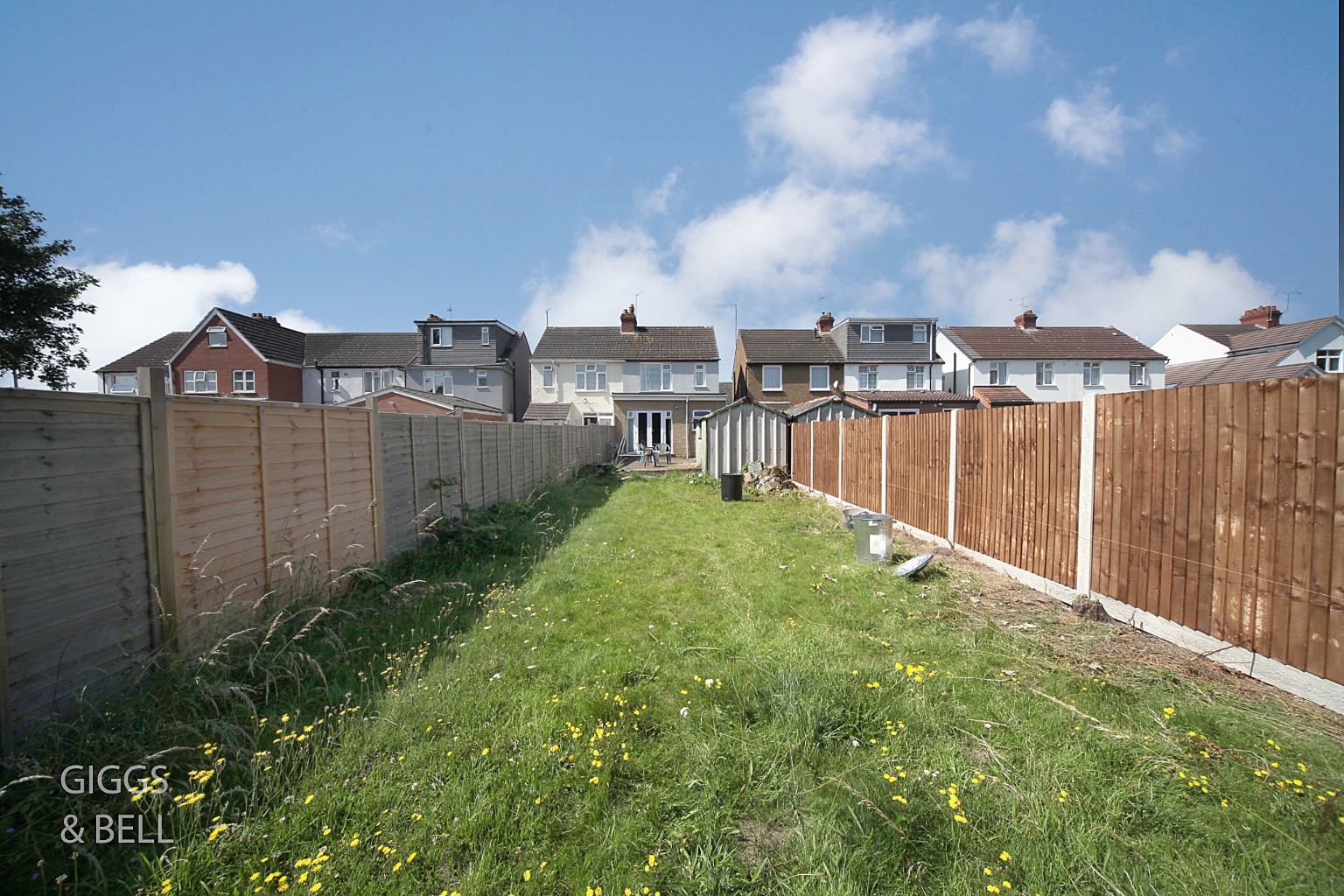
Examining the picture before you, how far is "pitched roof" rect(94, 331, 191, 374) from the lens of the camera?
38406mm

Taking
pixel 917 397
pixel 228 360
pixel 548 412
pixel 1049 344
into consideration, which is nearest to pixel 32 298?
pixel 228 360

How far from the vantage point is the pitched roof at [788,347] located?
1313 inches

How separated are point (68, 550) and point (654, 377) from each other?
31027 mm

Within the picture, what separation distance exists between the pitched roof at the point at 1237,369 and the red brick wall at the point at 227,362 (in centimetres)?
5381

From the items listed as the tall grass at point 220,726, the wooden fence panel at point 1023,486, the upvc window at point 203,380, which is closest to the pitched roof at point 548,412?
the upvc window at point 203,380

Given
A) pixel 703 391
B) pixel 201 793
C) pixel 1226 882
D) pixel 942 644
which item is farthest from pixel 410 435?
pixel 703 391

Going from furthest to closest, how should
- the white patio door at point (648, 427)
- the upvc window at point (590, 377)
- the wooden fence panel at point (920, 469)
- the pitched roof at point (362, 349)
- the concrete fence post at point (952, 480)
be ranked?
the pitched roof at point (362, 349) → the upvc window at point (590, 377) → the white patio door at point (648, 427) → the wooden fence panel at point (920, 469) → the concrete fence post at point (952, 480)

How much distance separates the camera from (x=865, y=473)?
1138 cm

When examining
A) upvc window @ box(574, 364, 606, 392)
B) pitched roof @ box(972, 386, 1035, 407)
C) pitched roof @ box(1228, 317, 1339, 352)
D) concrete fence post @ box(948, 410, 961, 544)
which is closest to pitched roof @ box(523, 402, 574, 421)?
upvc window @ box(574, 364, 606, 392)

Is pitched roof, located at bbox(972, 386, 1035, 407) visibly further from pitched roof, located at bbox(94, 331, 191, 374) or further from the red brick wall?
pitched roof, located at bbox(94, 331, 191, 374)

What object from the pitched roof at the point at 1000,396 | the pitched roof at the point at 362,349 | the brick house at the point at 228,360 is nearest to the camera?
the pitched roof at the point at 1000,396

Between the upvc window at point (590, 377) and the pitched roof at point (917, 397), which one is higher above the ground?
the upvc window at point (590, 377)

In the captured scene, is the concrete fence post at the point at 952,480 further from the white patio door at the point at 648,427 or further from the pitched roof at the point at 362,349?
the pitched roof at the point at 362,349

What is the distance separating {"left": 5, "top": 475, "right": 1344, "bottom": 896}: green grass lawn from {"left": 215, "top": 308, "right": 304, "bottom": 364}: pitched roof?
39903 millimetres
